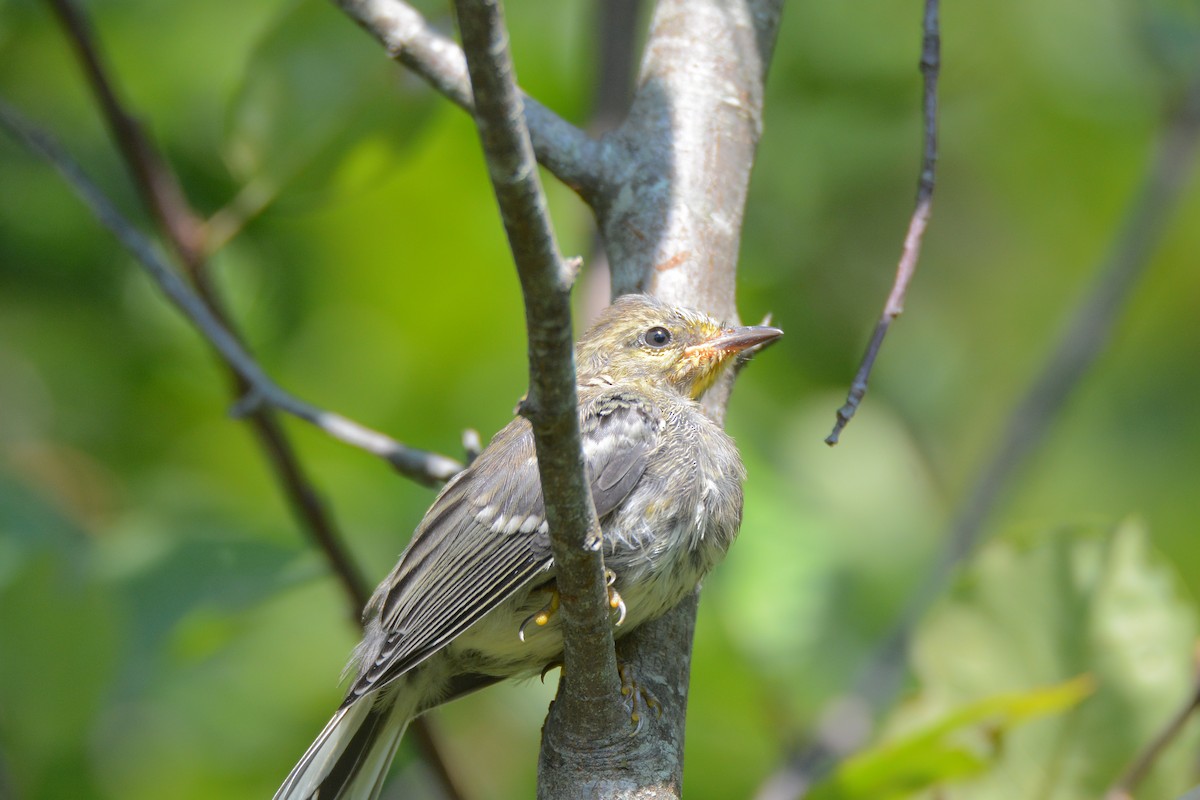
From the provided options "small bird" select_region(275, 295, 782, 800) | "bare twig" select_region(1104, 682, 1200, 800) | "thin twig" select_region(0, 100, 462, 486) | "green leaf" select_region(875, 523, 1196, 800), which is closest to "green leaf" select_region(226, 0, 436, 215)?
"thin twig" select_region(0, 100, 462, 486)

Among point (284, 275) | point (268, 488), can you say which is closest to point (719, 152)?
point (284, 275)

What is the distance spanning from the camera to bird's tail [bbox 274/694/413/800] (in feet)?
11.5

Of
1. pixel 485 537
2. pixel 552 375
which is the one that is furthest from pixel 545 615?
pixel 552 375

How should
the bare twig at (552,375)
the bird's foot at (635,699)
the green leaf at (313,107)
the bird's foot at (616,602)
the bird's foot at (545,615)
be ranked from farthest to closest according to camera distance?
the green leaf at (313,107), the bird's foot at (545,615), the bird's foot at (616,602), the bird's foot at (635,699), the bare twig at (552,375)

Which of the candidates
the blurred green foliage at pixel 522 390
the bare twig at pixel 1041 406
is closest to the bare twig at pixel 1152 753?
the blurred green foliage at pixel 522 390

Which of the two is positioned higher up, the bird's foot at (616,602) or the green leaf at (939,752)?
the bird's foot at (616,602)

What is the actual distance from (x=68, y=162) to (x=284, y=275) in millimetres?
1734

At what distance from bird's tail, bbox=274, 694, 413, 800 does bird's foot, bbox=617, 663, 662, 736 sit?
32.6 inches

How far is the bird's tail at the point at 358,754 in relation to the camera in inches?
137

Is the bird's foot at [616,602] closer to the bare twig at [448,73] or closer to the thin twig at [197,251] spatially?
the thin twig at [197,251]

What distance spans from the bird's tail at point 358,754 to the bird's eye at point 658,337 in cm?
131

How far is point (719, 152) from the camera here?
12.0ft

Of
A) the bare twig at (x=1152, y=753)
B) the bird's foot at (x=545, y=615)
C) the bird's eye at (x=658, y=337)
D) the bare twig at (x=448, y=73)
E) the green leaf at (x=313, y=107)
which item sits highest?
the green leaf at (x=313, y=107)

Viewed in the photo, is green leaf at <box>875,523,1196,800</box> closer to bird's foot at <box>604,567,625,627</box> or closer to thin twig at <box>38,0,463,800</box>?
bird's foot at <box>604,567,625,627</box>
